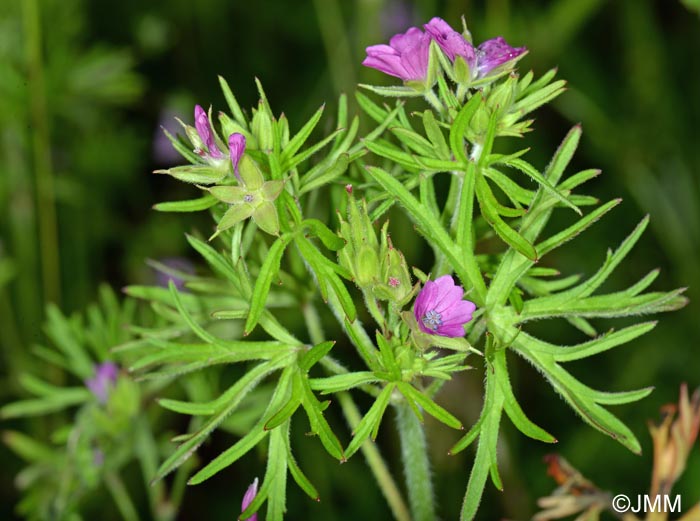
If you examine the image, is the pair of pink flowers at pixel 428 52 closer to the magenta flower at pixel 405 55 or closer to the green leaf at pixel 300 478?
the magenta flower at pixel 405 55

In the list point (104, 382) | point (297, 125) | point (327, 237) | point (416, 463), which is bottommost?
point (416, 463)

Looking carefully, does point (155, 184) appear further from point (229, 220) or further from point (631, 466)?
point (229, 220)

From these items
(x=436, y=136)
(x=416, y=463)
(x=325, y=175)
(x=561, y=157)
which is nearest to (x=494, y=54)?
(x=436, y=136)

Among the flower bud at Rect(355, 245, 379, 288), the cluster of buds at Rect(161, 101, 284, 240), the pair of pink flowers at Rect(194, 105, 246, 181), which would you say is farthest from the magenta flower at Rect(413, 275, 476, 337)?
the pair of pink flowers at Rect(194, 105, 246, 181)

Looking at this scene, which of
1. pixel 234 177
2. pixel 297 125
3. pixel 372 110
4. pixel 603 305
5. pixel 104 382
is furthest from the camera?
pixel 297 125

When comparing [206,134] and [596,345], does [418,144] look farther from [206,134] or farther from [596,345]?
[596,345]

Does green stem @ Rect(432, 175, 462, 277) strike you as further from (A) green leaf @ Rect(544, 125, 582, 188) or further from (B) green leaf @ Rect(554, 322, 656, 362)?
(B) green leaf @ Rect(554, 322, 656, 362)

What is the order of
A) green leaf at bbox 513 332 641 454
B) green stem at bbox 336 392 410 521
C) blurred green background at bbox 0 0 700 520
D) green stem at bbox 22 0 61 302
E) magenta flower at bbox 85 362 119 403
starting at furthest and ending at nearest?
green stem at bbox 22 0 61 302 < blurred green background at bbox 0 0 700 520 < magenta flower at bbox 85 362 119 403 < green stem at bbox 336 392 410 521 < green leaf at bbox 513 332 641 454

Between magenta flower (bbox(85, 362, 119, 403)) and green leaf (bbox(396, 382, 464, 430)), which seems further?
magenta flower (bbox(85, 362, 119, 403))

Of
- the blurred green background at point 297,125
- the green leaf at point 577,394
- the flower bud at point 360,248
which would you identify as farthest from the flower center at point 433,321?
the blurred green background at point 297,125
